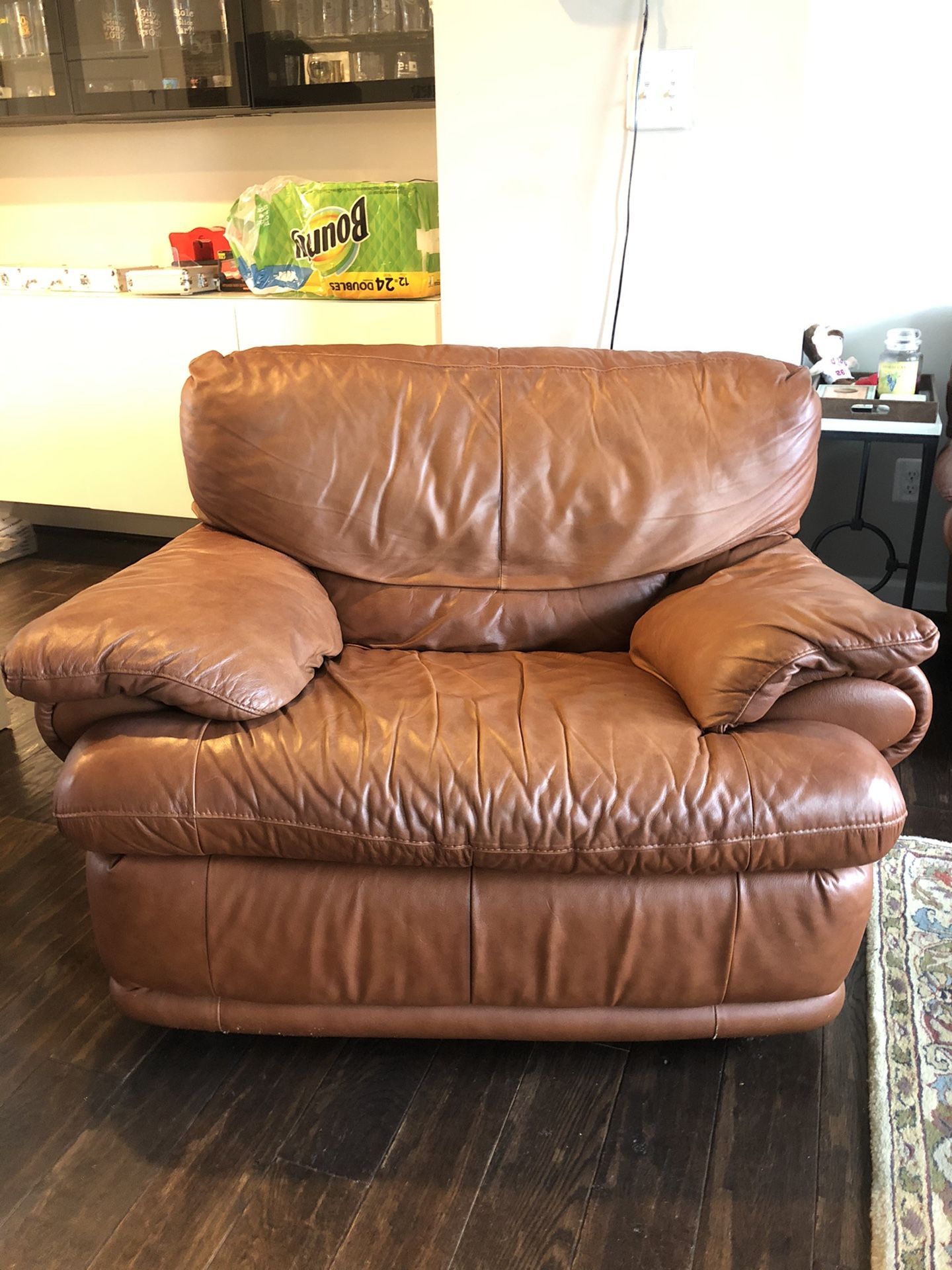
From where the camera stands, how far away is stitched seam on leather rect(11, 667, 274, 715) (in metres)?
1.34

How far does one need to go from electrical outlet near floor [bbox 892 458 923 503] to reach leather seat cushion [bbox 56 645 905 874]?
1518 millimetres

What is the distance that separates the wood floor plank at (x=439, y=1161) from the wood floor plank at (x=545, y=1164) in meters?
0.02

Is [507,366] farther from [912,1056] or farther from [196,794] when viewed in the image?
[912,1056]

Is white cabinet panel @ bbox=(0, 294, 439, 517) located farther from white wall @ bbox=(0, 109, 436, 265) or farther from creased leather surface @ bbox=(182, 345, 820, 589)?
creased leather surface @ bbox=(182, 345, 820, 589)

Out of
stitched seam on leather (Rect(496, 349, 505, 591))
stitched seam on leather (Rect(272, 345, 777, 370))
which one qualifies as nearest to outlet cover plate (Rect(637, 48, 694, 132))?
stitched seam on leather (Rect(272, 345, 777, 370))

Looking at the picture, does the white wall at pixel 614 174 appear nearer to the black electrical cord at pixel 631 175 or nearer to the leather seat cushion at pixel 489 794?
the black electrical cord at pixel 631 175

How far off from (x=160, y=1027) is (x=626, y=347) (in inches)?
59.7

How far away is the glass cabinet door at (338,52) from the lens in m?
2.54

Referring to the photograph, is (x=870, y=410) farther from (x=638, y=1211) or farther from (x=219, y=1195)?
(x=219, y=1195)

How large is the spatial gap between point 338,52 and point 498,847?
2173 mm

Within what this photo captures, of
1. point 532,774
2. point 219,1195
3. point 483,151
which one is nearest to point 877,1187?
point 532,774

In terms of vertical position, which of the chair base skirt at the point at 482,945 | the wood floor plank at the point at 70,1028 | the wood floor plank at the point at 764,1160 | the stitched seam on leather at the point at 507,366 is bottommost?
the wood floor plank at the point at 764,1160

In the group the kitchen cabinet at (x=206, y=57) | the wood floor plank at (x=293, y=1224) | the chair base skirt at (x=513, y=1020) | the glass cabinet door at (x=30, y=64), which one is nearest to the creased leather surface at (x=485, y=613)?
the chair base skirt at (x=513, y=1020)

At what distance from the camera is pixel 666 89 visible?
76.2 inches
